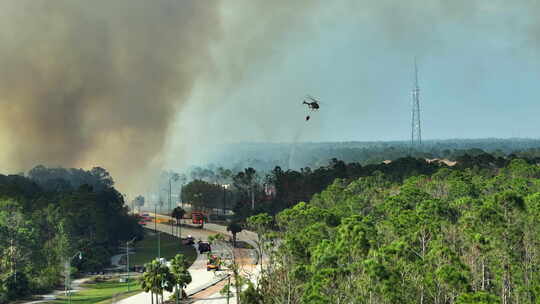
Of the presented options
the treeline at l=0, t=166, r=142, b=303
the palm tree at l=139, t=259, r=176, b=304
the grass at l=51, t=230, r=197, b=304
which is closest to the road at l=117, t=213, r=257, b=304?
the grass at l=51, t=230, r=197, b=304

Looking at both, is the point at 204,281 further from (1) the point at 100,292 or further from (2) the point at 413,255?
(2) the point at 413,255

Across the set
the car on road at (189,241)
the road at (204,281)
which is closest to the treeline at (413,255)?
the road at (204,281)

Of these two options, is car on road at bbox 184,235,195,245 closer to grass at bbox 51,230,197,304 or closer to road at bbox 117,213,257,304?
grass at bbox 51,230,197,304

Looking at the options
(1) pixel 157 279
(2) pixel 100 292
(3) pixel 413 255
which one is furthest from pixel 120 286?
(3) pixel 413 255

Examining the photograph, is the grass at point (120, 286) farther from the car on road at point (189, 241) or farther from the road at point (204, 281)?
the road at point (204, 281)

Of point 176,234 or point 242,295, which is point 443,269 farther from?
point 176,234
